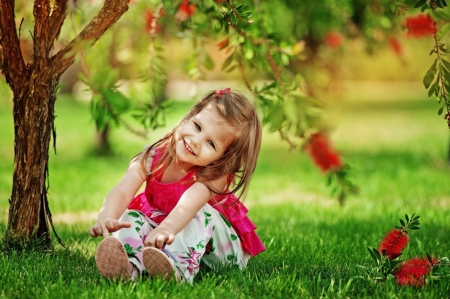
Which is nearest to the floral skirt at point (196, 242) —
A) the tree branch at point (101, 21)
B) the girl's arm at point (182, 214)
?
the girl's arm at point (182, 214)

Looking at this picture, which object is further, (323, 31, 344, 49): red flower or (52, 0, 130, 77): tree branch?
(323, 31, 344, 49): red flower

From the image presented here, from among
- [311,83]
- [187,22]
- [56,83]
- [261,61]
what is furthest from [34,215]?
[311,83]

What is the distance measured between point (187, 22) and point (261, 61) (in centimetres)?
93

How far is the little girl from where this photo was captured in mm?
2820

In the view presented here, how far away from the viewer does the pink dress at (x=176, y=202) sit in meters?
3.21

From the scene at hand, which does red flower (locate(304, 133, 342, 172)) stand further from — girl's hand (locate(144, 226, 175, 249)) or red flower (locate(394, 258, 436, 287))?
girl's hand (locate(144, 226, 175, 249))

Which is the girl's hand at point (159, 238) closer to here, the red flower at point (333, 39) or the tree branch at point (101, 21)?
the tree branch at point (101, 21)

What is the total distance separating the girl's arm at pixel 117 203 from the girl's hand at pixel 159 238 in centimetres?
10

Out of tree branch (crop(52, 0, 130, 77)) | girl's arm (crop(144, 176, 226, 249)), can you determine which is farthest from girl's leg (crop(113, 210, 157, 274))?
tree branch (crop(52, 0, 130, 77))

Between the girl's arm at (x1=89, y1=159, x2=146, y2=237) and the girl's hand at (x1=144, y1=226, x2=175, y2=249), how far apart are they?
10 centimetres

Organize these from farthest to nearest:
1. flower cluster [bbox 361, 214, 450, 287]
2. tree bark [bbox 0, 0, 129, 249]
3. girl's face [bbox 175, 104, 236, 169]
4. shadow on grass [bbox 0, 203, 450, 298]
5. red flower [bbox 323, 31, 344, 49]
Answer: red flower [bbox 323, 31, 344, 49] < tree bark [bbox 0, 0, 129, 249] < girl's face [bbox 175, 104, 236, 169] < flower cluster [bbox 361, 214, 450, 287] < shadow on grass [bbox 0, 203, 450, 298]

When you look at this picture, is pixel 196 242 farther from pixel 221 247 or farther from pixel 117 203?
pixel 117 203

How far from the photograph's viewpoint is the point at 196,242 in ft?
9.96

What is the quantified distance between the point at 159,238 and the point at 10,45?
1209 millimetres
